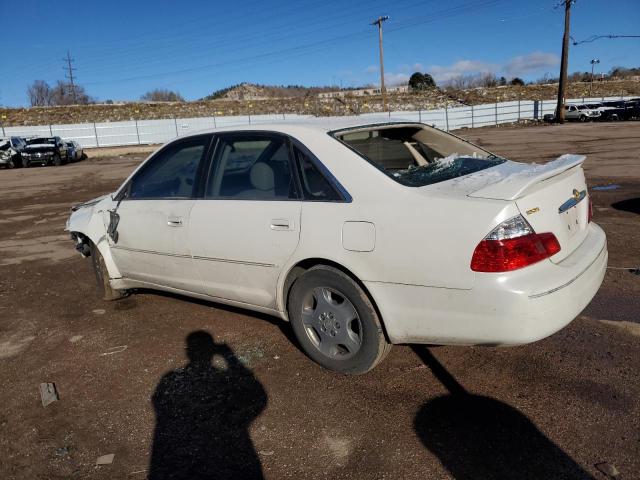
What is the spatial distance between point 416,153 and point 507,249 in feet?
5.59

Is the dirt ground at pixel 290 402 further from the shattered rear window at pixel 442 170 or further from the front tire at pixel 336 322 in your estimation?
the shattered rear window at pixel 442 170

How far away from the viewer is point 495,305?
267cm

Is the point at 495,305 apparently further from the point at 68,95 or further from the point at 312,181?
the point at 68,95

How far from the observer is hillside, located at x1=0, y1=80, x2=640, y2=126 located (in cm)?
5328

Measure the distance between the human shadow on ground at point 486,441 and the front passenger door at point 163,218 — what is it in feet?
6.85

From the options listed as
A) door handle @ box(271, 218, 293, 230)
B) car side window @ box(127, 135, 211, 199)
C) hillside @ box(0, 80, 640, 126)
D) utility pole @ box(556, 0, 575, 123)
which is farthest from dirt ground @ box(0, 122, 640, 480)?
hillside @ box(0, 80, 640, 126)

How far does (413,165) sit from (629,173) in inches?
382

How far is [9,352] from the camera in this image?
4.11 m

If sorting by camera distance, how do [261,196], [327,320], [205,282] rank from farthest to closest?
[205,282] → [261,196] → [327,320]

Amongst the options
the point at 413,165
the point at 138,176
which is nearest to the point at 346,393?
the point at 413,165

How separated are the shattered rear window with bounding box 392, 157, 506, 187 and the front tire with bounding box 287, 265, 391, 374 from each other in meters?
0.71

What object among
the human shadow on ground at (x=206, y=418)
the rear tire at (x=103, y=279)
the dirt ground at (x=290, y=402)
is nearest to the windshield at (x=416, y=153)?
the dirt ground at (x=290, y=402)

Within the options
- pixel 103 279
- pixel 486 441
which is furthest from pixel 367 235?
pixel 103 279

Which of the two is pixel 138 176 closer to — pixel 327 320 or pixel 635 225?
pixel 327 320
